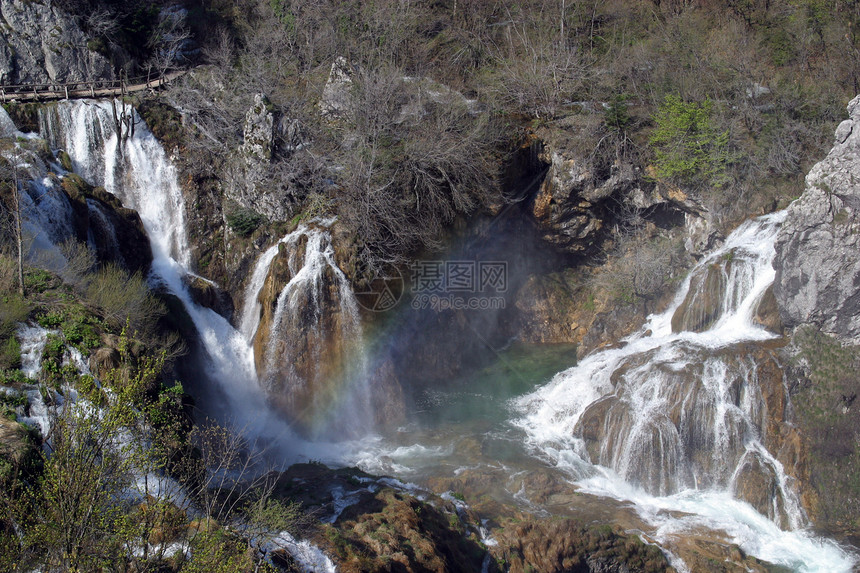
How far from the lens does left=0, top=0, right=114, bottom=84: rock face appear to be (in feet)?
73.3

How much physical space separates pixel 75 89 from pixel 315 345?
49.9 ft

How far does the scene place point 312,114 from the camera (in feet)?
74.8

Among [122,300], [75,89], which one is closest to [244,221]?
[122,300]

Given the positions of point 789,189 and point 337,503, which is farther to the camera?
point 789,189

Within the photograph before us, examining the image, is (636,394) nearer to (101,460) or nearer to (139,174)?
(101,460)

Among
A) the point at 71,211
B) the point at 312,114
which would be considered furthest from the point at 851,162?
the point at 71,211

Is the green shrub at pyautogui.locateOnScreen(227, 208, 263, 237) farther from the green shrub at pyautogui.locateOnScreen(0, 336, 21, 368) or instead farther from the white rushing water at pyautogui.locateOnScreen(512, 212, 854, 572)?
the white rushing water at pyautogui.locateOnScreen(512, 212, 854, 572)

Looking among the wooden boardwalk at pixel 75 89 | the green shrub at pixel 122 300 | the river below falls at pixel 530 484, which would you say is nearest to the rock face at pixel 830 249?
the river below falls at pixel 530 484

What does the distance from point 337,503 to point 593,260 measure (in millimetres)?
15694

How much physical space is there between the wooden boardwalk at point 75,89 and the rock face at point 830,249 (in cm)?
2419

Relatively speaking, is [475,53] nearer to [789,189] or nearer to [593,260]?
[593,260]

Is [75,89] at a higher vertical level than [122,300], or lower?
higher

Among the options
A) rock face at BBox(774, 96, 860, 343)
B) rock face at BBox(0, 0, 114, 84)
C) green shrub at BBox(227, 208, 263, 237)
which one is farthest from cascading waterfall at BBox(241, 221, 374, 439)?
rock face at BBox(0, 0, 114, 84)

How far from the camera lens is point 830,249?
51.7 ft
